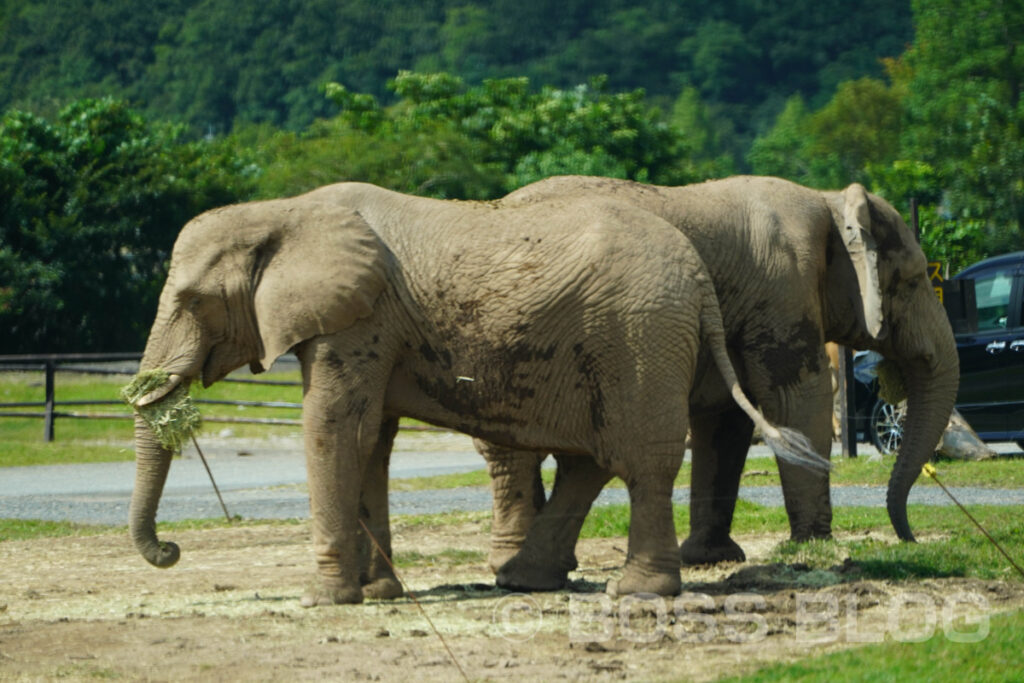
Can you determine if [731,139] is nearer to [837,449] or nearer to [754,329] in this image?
[837,449]

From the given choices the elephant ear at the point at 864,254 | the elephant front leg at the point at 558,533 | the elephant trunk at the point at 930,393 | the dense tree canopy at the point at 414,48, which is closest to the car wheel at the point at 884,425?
the elephant trunk at the point at 930,393

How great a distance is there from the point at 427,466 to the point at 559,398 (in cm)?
1258

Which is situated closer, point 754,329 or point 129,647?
point 129,647

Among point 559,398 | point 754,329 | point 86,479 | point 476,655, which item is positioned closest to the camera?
point 476,655

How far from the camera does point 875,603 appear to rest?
8883mm

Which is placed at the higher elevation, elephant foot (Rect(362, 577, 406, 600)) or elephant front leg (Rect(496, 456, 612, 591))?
elephant front leg (Rect(496, 456, 612, 591))

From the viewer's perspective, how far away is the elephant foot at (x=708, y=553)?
1111cm

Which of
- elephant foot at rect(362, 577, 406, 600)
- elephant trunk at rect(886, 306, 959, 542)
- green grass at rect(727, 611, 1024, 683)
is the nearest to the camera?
green grass at rect(727, 611, 1024, 683)

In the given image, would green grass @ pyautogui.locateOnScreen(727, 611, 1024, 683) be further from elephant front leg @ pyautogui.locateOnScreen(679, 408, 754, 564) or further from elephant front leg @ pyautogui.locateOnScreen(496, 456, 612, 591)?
elephant front leg @ pyautogui.locateOnScreen(679, 408, 754, 564)

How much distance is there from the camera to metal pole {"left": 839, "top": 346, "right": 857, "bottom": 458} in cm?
1853

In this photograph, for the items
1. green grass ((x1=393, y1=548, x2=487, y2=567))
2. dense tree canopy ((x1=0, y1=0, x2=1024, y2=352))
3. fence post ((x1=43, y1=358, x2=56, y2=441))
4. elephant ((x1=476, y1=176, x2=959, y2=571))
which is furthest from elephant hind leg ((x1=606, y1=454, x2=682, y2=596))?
dense tree canopy ((x1=0, y1=0, x2=1024, y2=352))

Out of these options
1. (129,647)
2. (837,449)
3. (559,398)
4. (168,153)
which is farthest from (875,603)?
(168,153)

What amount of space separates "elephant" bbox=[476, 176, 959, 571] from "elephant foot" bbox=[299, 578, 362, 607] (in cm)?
143

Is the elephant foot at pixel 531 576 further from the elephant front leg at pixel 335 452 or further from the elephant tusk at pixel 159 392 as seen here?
the elephant tusk at pixel 159 392
